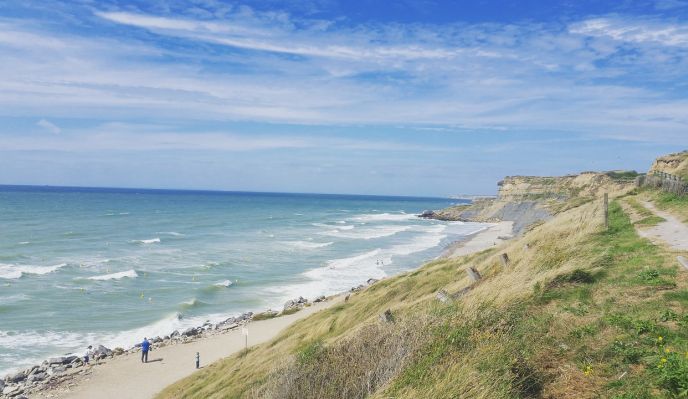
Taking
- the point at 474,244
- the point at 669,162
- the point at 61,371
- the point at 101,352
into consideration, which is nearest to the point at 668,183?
the point at 669,162

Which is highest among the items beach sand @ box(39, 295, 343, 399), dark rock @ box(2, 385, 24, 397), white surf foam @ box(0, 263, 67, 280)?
white surf foam @ box(0, 263, 67, 280)

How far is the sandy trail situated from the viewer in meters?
13.0

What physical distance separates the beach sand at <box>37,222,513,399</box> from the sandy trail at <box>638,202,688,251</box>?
615 inches

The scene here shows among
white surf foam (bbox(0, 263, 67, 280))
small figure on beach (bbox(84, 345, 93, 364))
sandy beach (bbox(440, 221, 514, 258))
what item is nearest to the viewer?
small figure on beach (bbox(84, 345, 93, 364))

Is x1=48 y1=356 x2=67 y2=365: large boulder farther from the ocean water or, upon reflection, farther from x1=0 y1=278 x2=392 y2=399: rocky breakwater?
the ocean water

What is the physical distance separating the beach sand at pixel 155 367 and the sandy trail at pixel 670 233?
1562 cm

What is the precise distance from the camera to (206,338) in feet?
91.2

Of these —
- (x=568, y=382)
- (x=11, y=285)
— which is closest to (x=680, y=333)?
(x=568, y=382)

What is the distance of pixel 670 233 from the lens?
15008mm

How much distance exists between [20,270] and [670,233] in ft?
149

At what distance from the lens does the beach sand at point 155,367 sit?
21.2m

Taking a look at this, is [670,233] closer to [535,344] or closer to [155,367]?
[535,344]

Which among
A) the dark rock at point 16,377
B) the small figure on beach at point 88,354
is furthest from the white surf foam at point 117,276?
the dark rock at point 16,377

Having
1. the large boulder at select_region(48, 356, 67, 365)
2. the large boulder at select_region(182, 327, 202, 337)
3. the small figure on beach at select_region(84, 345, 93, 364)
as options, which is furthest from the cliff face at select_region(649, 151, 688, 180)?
the large boulder at select_region(48, 356, 67, 365)
